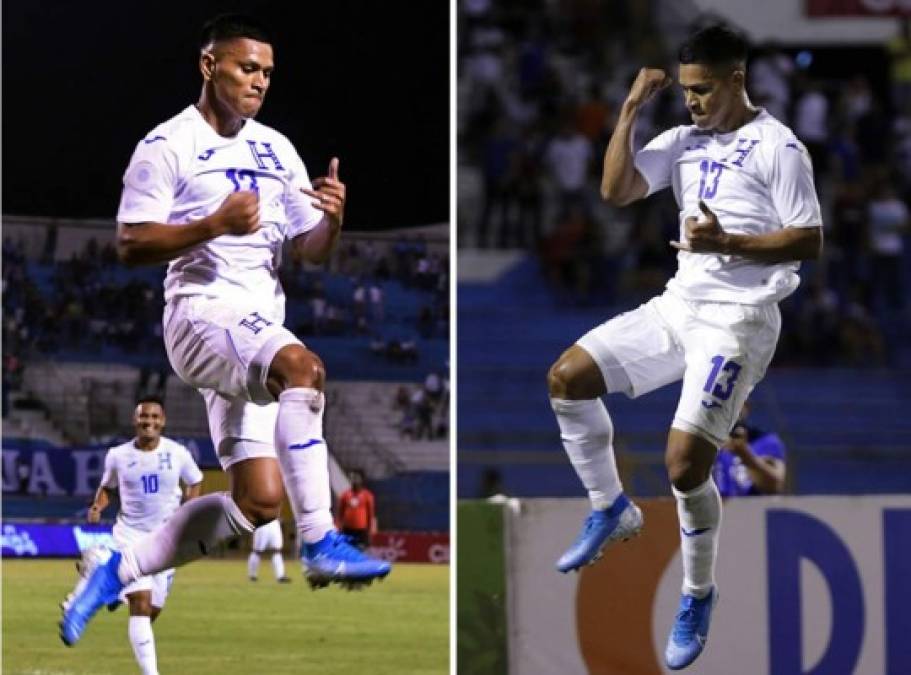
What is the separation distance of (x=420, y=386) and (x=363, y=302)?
841 mm

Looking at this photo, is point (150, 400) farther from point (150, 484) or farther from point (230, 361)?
point (230, 361)

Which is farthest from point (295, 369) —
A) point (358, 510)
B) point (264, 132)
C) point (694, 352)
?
point (358, 510)

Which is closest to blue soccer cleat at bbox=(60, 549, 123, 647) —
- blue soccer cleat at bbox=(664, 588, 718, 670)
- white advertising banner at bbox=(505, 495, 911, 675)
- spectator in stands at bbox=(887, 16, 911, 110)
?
white advertising banner at bbox=(505, 495, 911, 675)

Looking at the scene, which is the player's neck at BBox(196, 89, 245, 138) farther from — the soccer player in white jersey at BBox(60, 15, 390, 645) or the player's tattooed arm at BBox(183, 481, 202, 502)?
the player's tattooed arm at BBox(183, 481, 202, 502)

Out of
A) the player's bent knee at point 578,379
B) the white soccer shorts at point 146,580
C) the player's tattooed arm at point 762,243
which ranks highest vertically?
the player's tattooed arm at point 762,243

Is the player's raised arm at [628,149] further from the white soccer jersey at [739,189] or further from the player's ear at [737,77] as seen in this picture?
the player's ear at [737,77]

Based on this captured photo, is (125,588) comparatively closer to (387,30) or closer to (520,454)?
(387,30)

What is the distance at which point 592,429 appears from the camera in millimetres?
6707

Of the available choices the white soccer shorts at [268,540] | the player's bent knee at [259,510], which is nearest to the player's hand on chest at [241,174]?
the player's bent knee at [259,510]

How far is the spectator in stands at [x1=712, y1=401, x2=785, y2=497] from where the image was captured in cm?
827

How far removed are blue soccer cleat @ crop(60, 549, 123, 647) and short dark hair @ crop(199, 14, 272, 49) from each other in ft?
6.01

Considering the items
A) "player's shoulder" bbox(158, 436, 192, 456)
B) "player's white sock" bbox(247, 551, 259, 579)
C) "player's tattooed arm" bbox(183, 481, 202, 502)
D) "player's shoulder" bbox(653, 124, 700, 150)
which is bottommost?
"player's white sock" bbox(247, 551, 259, 579)

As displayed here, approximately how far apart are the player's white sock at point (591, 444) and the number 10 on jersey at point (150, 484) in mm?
2531

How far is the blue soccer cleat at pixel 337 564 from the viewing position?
6.18 m
